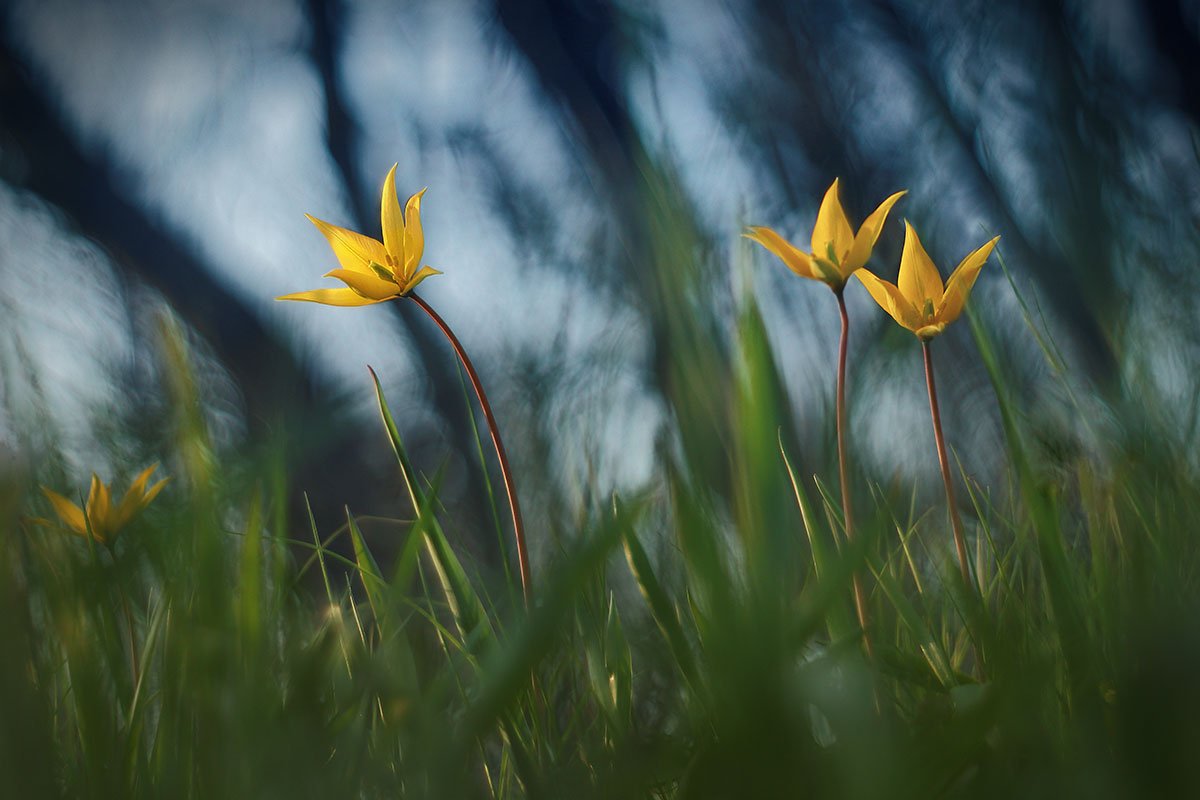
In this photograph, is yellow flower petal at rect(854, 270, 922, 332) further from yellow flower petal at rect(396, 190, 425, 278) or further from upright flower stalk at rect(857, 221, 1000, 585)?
yellow flower petal at rect(396, 190, 425, 278)

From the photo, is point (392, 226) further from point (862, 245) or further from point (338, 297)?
point (862, 245)

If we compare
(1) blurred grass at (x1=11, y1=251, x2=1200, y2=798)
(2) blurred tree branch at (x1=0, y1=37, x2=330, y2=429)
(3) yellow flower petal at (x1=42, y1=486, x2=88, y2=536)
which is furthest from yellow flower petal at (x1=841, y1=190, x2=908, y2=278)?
(2) blurred tree branch at (x1=0, y1=37, x2=330, y2=429)

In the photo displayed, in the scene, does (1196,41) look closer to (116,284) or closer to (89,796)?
(89,796)

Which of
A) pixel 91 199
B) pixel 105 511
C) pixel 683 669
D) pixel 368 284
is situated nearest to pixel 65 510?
pixel 105 511

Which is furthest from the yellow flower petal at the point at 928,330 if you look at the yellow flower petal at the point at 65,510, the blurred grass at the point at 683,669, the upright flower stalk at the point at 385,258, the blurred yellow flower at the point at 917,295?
the yellow flower petal at the point at 65,510

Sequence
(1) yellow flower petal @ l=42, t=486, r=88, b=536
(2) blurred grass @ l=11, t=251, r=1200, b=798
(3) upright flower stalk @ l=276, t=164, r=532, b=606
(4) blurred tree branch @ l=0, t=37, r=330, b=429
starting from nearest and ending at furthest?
1. (2) blurred grass @ l=11, t=251, r=1200, b=798
2. (1) yellow flower petal @ l=42, t=486, r=88, b=536
3. (3) upright flower stalk @ l=276, t=164, r=532, b=606
4. (4) blurred tree branch @ l=0, t=37, r=330, b=429
